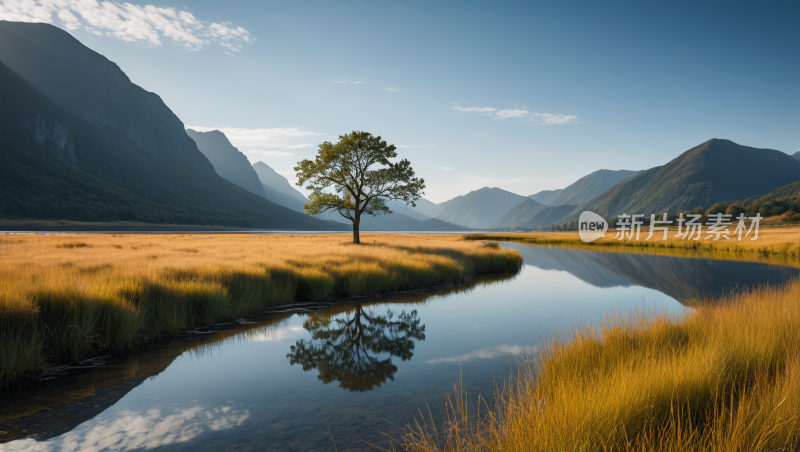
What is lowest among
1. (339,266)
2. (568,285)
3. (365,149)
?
(568,285)

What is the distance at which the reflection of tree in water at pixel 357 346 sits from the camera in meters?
7.92

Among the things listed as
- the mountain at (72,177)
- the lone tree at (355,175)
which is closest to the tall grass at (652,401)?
the lone tree at (355,175)

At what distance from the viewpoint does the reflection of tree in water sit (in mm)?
7922

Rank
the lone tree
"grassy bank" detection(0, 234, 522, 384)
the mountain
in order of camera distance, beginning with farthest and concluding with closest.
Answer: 1. the mountain
2. the lone tree
3. "grassy bank" detection(0, 234, 522, 384)

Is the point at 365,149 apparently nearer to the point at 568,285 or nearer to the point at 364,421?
the point at 568,285

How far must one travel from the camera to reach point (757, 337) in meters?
6.82

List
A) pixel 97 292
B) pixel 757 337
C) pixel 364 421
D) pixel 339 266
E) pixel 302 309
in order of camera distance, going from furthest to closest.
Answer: pixel 339 266, pixel 302 309, pixel 97 292, pixel 757 337, pixel 364 421

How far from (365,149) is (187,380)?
3131 centimetres

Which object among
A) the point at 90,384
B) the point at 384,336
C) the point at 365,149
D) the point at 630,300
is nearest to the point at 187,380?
the point at 90,384

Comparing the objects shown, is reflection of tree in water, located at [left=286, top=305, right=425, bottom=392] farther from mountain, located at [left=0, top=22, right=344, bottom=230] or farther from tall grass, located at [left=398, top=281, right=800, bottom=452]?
mountain, located at [left=0, top=22, right=344, bottom=230]

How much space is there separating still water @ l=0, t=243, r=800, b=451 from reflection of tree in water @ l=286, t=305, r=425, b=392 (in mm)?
46

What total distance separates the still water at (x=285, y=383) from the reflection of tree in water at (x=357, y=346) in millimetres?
46

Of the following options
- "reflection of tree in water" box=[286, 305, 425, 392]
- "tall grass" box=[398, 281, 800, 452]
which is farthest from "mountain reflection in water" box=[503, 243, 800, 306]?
"reflection of tree in water" box=[286, 305, 425, 392]

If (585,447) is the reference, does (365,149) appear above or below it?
above
